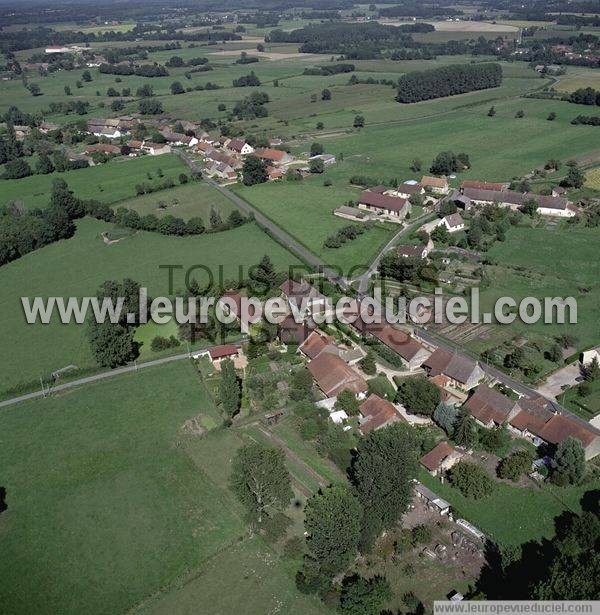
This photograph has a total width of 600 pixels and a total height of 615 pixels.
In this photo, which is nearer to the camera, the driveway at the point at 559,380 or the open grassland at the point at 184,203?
the driveway at the point at 559,380

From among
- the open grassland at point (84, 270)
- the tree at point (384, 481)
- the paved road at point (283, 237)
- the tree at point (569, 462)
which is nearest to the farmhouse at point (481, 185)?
the paved road at point (283, 237)

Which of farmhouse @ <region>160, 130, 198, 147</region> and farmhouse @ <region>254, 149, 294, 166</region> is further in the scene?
farmhouse @ <region>160, 130, 198, 147</region>

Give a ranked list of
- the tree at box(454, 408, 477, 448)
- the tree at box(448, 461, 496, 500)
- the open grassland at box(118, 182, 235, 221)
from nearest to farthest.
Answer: the tree at box(448, 461, 496, 500)
the tree at box(454, 408, 477, 448)
the open grassland at box(118, 182, 235, 221)

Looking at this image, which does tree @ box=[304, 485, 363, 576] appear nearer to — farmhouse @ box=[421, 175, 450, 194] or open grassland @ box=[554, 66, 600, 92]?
farmhouse @ box=[421, 175, 450, 194]

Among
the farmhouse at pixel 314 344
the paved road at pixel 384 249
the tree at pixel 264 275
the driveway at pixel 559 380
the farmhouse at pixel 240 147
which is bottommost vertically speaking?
the driveway at pixel 559 380

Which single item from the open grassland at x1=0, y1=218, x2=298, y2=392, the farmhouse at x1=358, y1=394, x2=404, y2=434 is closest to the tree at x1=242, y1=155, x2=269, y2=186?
the open grassland at x1=0, y1=218, x2=298, y2=392

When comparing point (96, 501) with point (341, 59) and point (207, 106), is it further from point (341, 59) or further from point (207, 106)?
point (341, 59)

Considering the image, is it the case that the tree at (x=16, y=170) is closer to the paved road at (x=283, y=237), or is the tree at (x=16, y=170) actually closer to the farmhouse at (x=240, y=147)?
the paved road at (x=283, y=237)

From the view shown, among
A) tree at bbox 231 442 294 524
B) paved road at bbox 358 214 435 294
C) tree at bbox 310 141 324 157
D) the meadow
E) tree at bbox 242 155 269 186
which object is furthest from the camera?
tree at bbox 310 141 324 157
